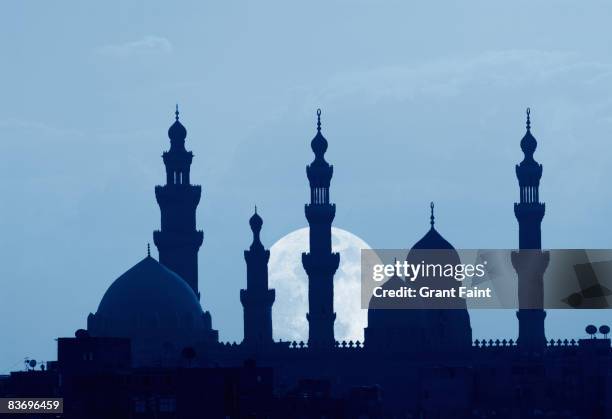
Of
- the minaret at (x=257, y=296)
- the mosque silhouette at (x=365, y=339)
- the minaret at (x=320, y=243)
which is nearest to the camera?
the mosque silhouette at (x=365, y=339)

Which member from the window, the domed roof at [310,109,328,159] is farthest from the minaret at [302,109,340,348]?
the window

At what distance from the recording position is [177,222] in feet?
325

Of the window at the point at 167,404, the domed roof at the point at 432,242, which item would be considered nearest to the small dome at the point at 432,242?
the domed roof at the point at 432,242

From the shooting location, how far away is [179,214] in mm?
99125

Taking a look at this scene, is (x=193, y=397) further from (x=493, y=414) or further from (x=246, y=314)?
(x=246, y=314)

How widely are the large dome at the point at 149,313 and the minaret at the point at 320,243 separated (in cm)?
471

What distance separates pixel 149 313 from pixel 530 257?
14162 mm

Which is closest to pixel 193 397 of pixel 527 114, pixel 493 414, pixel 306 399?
pixel 306 399

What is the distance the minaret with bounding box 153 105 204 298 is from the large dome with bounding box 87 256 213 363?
197 centimetres

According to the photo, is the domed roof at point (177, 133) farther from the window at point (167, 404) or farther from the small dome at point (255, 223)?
the window at point (167, 404)

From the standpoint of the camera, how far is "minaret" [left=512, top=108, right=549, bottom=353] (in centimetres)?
9669

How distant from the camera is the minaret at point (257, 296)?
9900cm

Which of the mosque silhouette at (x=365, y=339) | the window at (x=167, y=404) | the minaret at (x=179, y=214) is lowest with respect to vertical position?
the window at (x=167, y=404)

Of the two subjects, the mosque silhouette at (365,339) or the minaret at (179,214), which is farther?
the minaret at (179,214)
